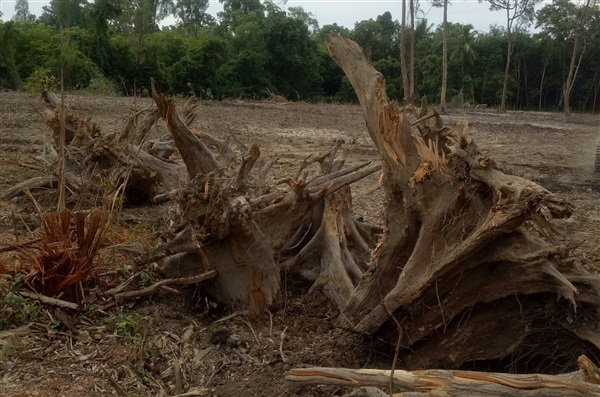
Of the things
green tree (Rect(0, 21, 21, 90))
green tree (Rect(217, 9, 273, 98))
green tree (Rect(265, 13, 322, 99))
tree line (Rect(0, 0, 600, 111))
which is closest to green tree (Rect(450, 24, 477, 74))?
tree line (Rect(0, 0, 600, 111))

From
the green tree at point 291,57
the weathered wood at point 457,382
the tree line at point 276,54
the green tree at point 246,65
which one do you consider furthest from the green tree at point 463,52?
the weathered wood at point 457,382

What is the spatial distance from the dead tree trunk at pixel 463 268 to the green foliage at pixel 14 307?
1982 mm

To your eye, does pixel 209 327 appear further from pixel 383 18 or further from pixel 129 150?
pixel 383 18

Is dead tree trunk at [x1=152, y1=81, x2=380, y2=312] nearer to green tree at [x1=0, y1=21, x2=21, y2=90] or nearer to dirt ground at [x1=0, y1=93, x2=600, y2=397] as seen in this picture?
dirt ground at [x1=0, y1=93, x2=600, y2=397]

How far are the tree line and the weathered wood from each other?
20.9 m

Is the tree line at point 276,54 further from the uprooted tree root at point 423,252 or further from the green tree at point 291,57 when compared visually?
the uprooted tree root at point 423,252

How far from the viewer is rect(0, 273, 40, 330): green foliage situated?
4.10 metres

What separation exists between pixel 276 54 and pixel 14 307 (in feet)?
122

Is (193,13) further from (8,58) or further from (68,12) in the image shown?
(8,58)

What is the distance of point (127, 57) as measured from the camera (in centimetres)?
3409

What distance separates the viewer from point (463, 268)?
3826 mm

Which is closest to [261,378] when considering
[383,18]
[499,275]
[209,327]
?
[209,327]

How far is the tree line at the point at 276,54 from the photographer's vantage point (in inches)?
1247

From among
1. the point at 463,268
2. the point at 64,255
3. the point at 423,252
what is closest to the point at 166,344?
the point at 64,255
